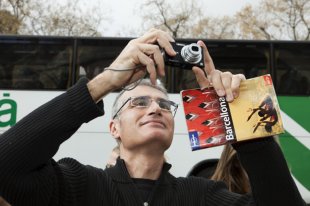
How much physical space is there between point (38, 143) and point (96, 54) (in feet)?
17.2

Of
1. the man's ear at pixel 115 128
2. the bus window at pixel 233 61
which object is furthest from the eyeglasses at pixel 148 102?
the bus window at pixel 233 61

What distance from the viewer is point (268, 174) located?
1.66m

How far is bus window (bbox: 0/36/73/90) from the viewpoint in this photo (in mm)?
6590

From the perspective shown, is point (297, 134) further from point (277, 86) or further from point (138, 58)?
point (138, 58)

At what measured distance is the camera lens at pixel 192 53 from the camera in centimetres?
158

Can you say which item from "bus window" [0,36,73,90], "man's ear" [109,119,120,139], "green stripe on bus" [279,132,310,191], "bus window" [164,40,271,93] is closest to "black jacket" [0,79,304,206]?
"man's ear" [109,119,120,139]

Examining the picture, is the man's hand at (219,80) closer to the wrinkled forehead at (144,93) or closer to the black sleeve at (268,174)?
the black sleeve at (268,174)

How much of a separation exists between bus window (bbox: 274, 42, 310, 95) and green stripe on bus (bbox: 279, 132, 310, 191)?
26.9 inches

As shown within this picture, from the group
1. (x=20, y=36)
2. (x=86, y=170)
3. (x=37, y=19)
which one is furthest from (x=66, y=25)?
(x=86, y=170)

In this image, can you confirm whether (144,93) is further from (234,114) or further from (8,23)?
(8,23)

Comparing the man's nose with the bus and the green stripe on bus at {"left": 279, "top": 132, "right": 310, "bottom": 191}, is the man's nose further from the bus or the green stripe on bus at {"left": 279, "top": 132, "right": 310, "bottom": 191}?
the green stripe on bus at {"left": 279, "top": 132, "right": 310, "bottom": 191}

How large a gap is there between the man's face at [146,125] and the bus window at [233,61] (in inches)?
176

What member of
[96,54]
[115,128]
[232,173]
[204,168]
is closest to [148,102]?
[115,128]

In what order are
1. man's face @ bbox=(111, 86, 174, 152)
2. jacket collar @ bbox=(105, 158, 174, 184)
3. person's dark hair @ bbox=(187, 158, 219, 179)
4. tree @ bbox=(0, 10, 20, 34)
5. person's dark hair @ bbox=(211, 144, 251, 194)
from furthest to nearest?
tree @ bbox=(0, 10, 20, 34), person's dark hair @ bbox=(187, 158, 219, 179), person's dark hair @ bbox=(211, 144, 251, 194), man's face @ bbox=(111, 86, 174, 152), jacket collar @ bbox=(105, 158, 174, 184)
